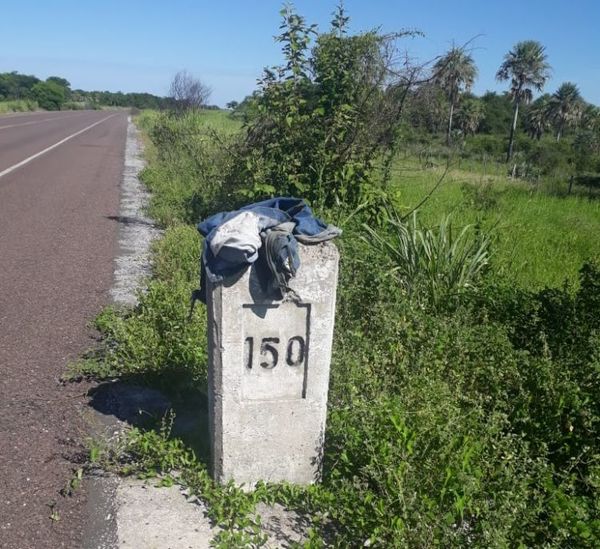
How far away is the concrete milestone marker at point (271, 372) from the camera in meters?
2.58

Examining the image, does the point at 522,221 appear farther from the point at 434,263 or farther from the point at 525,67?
the point at 525,67

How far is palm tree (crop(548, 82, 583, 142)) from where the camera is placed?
58688 millimetres

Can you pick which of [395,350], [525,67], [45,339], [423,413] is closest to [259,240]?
[423,413]

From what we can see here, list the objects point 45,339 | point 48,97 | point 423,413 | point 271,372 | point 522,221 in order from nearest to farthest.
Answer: point 271,372
point 423,413
point 45,339
point 522,221
point 48,97

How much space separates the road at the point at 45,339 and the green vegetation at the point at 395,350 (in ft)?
1.06

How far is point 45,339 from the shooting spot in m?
4.43

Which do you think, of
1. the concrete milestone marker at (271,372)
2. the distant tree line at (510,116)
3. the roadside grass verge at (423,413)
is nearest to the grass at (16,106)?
the distant tree line at (510,116)

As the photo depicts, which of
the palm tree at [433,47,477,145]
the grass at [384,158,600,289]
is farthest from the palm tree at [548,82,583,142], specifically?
the palm tree at [433,47,477,145]

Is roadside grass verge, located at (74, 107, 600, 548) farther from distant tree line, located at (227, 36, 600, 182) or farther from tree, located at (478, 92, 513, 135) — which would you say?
tree, located at (478, 92, 513, 135)

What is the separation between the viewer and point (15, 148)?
62.6 feet

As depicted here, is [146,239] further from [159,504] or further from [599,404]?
[599,404]

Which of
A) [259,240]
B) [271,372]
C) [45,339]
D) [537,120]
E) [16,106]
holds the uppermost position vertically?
[537,120]

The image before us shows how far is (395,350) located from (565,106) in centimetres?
6380

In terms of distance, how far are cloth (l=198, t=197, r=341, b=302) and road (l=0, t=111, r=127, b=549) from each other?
1321mm
